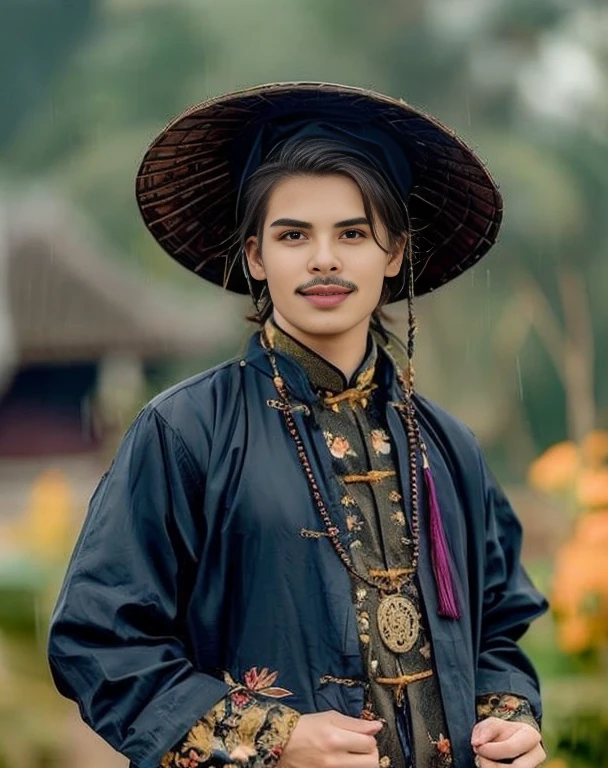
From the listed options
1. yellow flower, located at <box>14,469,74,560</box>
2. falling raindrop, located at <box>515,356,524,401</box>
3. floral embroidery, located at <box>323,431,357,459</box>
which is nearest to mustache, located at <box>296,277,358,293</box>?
floral embroidery, located at <box>323,431,357,459</box>

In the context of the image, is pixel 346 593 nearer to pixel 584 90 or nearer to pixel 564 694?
pixel 564 694

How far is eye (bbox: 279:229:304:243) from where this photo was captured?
2318 mm

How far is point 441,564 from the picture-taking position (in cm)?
233

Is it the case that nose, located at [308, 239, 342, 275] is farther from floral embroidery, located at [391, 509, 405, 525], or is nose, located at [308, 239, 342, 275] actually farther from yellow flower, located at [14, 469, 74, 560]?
yellow flower, located at [14, 469, 74, 560]

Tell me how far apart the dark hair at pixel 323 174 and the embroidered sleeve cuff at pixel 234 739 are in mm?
696

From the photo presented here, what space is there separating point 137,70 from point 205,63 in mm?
1083

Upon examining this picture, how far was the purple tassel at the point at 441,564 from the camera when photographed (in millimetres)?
2318

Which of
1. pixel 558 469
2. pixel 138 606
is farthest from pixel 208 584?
pixel 558 469

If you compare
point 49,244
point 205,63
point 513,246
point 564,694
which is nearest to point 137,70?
point 205,63

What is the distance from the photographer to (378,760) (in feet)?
7.19

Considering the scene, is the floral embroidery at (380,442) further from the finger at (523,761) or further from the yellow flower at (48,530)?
the yellow flower at (48,530)

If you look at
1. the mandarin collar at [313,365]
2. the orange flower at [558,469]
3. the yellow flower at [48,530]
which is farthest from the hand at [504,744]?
the yellow flower at [48,530]

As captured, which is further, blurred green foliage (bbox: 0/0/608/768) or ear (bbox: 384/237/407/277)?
blurred green foliage (bbox: 0/0/608/768)

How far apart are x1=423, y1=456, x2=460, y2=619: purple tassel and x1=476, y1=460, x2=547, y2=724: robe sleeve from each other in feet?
0.57
